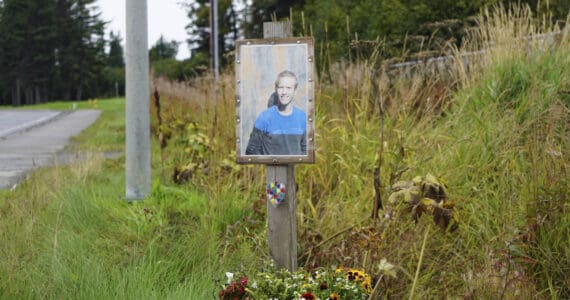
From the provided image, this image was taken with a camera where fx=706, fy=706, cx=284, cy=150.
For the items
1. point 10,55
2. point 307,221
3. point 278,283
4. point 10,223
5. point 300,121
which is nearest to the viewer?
point 278,283

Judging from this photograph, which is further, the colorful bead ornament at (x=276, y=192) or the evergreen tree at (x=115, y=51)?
the evergreen tree at (x=115, y=51)

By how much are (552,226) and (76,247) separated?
8.71ft

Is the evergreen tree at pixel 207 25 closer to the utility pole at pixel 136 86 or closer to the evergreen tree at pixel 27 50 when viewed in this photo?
the evergreen tree at pixel 27 50

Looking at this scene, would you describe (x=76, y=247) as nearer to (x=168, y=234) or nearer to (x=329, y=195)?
(x=168, y=234)

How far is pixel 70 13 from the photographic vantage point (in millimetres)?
70125

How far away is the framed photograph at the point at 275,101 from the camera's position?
11.7ft

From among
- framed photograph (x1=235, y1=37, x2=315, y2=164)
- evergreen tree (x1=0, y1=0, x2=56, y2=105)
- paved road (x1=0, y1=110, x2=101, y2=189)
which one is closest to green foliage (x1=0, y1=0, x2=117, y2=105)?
evergreen tree (x1=0, y1=0, x2=56, y2=105)

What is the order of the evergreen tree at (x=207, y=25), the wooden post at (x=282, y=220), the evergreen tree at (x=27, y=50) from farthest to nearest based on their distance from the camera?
1. the evergreen tree at (x=27, y=50)
2. the evergreen tree at (x=207, y=25)
3. the wooden post at (x=282, y=220)

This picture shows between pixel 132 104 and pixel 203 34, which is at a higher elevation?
pixel 203 34

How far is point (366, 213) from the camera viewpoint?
4.50 meters

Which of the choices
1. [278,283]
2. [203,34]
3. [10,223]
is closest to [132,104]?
[10,223]

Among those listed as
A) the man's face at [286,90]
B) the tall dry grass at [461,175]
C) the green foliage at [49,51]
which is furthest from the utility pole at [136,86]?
the green foliage at [49,51]

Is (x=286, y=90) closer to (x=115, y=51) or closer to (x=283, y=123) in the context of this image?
(x=283, y=123)

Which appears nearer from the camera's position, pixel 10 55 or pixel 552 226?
pixel 552 226
